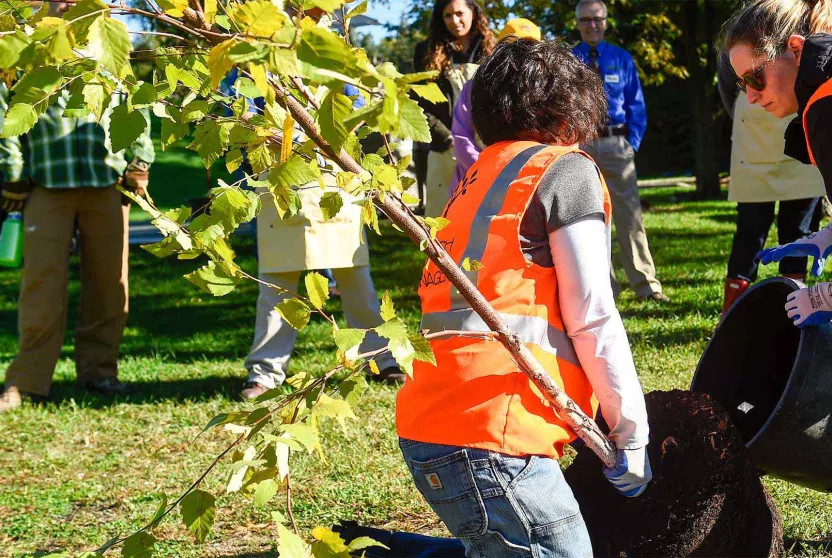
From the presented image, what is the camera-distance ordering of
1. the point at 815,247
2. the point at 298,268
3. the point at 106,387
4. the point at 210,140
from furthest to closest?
the point at 106,387
the point at 298,268
the point at 815,247
the point at 210,140

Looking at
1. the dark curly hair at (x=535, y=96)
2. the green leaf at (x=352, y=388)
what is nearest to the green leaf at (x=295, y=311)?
the green leaf at (x=352, y=388)

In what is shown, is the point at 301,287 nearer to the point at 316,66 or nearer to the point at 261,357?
the point at 261,357

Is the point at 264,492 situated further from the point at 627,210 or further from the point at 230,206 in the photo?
the point at 627,210

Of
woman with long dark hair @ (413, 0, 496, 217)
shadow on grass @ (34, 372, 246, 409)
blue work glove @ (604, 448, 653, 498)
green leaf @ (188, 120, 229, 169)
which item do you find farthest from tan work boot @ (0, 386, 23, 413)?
green leaf @ (188, 120, 229, 169)

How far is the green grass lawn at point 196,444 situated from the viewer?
3.32m

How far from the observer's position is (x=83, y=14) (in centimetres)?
120

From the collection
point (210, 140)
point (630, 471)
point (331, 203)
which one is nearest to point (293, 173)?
point (331, 203)

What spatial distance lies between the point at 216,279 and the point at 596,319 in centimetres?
84

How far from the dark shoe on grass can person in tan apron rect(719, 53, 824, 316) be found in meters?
1.27

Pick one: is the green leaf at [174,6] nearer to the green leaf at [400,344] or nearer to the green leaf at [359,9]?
the green leaf at [359,9]

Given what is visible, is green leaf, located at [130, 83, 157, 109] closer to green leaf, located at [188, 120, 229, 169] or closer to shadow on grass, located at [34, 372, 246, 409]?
green leaf, located at [188, 120, 229, 169]

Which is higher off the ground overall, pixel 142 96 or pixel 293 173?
A: pixel 142 96

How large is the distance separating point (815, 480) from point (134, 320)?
6.44m

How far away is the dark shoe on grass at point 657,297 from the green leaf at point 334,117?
218 inches
